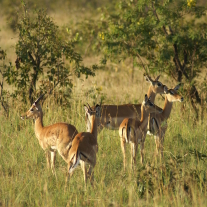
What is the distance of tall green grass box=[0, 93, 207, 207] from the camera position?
3.86 m

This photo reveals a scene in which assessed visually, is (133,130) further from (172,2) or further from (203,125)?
(172,2)

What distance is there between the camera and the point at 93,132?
502 centimetres

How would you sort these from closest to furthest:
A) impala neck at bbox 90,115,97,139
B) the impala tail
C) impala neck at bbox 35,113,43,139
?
the impala tail, impala neck at bbox 90,115,97,139, impala neck at bbox 35,113,43,139

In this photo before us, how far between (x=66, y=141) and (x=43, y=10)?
124 inches

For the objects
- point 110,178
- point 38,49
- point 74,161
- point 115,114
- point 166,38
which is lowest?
point 110,178

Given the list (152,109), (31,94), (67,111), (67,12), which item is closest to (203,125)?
(152,109)

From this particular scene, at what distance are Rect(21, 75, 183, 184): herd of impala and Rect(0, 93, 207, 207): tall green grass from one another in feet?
0.56

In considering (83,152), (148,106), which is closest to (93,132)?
(83,152)

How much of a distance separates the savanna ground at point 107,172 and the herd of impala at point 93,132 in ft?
0.51

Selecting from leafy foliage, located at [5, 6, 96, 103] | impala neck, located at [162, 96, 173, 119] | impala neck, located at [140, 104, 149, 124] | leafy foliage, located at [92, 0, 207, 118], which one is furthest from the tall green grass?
leafy foliage, located at [92, 0, 207, 118]

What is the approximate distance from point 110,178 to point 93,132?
1.99 ft

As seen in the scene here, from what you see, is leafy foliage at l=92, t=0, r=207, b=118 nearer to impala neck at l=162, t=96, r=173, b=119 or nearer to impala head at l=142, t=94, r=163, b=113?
impala neck at l=162, t=96, r=173, b=119

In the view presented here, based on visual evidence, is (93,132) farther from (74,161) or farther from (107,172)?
(74,161)

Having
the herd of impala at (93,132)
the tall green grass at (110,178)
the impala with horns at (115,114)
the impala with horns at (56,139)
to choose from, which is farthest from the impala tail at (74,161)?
the impala with horns at (115,114)
